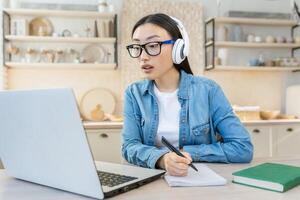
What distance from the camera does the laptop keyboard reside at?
0.91 meters

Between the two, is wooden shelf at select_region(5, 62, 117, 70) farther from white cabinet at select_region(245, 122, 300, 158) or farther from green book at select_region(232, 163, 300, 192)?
green book at select_region(232, 163, 300, 192)

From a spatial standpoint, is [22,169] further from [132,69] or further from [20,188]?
[132,69]

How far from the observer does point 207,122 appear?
1440 millimetres

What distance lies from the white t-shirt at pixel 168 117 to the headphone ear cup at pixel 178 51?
156mm

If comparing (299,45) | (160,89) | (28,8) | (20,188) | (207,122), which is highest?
(28,8)

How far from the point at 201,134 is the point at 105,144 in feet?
5.81

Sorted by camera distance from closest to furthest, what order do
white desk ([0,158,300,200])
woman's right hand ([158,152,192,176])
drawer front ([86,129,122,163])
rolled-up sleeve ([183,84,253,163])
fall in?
1. white desk ([0,158,300,200])
2. woman's right hand ([158,152,192,176])
3. rolled-up sleeve ([183,84,253,163])
4. drawer front ([86,129,122,163])

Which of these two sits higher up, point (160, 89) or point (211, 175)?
point (160, 89)

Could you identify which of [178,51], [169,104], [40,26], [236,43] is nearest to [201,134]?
[169,104]

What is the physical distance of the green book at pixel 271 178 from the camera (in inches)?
35.2

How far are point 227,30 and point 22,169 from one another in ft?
10.5

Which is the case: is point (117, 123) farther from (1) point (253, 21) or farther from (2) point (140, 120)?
(1) point (253, 21)

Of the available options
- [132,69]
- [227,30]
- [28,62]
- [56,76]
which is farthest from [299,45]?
[28,62]

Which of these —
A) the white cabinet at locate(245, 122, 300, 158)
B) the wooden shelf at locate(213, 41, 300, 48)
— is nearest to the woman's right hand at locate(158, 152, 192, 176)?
the white cabinet at locate(245, 122, 300, 158)
